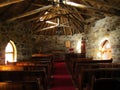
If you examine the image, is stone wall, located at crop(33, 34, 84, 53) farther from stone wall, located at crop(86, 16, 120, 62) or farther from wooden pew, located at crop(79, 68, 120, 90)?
wooden pew, located at crop(79, 68, 120, 90)

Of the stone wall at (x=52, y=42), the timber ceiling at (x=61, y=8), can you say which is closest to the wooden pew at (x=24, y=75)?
the timber ceiling at (x=61, y=8)

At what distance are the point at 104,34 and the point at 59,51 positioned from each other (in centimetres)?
773

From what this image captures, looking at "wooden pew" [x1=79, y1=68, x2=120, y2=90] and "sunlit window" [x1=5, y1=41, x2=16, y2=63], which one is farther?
"sunlit window" [x1=5, y1=41, x2=16, y2=63]

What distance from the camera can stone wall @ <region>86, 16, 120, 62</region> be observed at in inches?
356

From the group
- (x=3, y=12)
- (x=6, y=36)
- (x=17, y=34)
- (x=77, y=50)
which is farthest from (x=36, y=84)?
(x=77, y=50)

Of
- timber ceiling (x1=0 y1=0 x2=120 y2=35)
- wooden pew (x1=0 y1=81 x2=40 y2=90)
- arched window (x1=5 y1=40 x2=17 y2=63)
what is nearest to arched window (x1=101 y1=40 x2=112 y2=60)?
timber ceiling (x1=0 y1=0 x2=120 y2=35)

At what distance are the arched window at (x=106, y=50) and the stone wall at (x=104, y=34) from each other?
376mm

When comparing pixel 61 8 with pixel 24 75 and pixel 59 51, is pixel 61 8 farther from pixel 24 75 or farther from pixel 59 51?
pixel 24 75

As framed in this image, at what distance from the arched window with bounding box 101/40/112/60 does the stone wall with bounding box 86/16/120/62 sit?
14.8 inches

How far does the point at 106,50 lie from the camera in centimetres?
1058

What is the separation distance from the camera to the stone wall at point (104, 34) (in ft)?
29.7

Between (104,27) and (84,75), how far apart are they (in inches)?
234

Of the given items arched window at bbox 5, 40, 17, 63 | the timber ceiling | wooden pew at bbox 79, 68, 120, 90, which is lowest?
wooden pew at bbox 79, 68, 120, 90

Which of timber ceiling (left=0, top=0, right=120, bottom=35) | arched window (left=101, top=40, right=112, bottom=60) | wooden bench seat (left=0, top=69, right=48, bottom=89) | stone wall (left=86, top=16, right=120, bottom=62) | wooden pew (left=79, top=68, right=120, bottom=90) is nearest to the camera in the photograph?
wooden bench seat (left=0, top=69, right=48, bottom=89)
